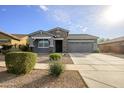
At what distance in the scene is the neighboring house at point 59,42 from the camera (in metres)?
27.0

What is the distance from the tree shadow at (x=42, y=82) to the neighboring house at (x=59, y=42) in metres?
20.0

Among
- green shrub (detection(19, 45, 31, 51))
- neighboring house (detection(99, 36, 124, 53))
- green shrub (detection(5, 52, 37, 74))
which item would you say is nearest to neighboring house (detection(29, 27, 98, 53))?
green shrub (detection(19, 45, 31, 51))

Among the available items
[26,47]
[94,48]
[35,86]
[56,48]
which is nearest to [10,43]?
[26,47]

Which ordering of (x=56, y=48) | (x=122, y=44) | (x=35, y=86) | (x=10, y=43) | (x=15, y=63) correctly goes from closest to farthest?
(x=35, y=86)
(x=15, y=63)
(x=10, y=43)
(x=122, y=44)
(x=56, y=48)

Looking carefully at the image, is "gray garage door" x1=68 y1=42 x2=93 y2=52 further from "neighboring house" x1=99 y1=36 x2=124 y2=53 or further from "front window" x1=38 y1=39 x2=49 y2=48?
"front window" x1=38 y1=39 x2=49 y2=48

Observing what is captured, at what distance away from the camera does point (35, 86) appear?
608 centimetres

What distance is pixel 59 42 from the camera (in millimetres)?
29375

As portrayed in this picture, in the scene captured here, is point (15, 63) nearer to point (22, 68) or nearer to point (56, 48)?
point (22, 68)

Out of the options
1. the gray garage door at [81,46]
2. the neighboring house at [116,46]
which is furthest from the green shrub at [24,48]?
the neighboring house at [116,46]

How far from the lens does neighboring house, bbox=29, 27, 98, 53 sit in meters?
27.0

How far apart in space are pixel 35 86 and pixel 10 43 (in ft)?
57.6
